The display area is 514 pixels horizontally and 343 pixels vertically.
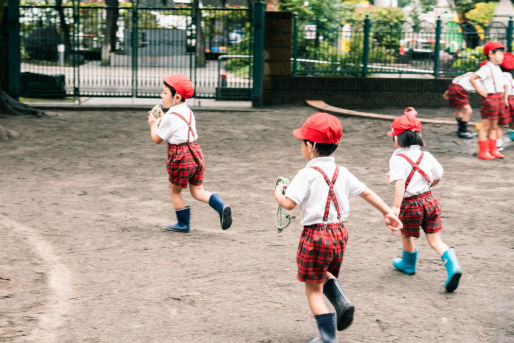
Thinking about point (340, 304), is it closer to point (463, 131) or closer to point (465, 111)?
point (465, 111)

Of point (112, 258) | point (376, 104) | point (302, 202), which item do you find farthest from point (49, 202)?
point (376, 104)

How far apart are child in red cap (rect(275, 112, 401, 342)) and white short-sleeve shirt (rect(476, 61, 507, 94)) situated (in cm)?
675

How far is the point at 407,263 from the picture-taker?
5.83 metres

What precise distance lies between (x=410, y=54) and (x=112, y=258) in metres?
13.3

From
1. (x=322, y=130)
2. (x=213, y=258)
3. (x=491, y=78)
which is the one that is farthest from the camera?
(x=491, y=78)

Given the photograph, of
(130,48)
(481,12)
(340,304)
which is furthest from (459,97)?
(481,12)

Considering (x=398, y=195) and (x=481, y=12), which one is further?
(x=481, y=12)

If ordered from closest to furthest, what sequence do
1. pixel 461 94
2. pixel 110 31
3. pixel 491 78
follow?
pixel 491 78, pixel 461 94, pixel 110 31

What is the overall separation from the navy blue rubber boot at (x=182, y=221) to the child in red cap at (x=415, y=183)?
217cm

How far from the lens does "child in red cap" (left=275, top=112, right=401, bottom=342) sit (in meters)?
4.29

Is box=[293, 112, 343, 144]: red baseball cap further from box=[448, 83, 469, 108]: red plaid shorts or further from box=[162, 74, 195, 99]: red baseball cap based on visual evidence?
box=[448, 83, 469, 108]: red plaid shorts

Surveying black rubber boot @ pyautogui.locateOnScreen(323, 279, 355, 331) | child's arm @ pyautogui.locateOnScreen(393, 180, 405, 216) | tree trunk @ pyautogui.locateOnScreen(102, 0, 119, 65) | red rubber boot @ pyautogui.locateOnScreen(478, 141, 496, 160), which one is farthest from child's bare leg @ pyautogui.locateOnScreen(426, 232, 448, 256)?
tree trunk @ pyautogui.locateOnScreen(102, 0, 119, 65)

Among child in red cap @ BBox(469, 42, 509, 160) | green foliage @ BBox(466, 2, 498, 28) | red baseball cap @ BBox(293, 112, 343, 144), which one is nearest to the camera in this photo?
red baseball cap @ BBox(293, 112, 343, 144)

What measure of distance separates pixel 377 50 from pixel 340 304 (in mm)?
14205
